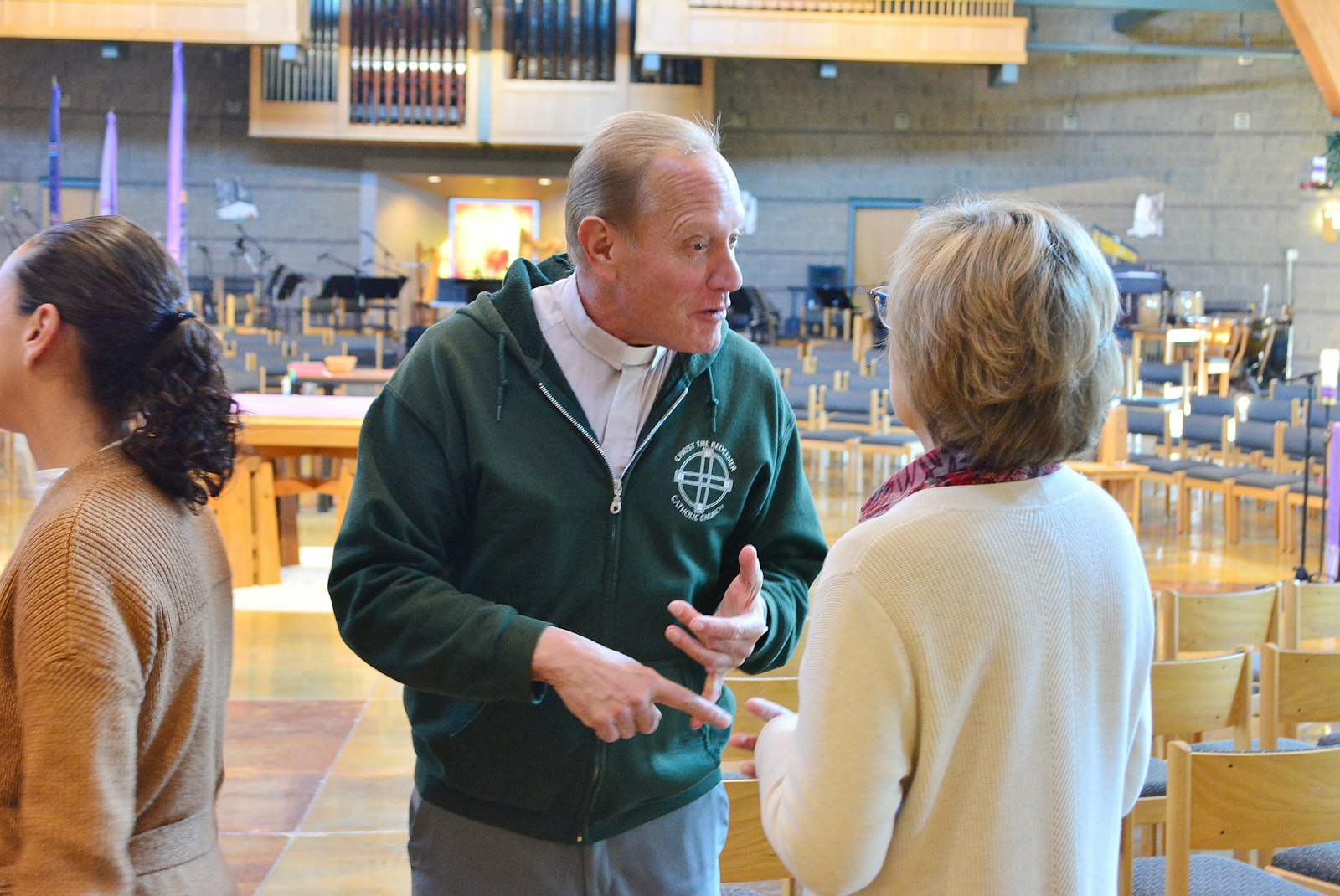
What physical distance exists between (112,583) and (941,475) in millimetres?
803

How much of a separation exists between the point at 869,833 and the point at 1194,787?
964 millimetres

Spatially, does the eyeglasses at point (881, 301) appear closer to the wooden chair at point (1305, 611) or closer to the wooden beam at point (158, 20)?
the wooden chair at point (1305, 611)

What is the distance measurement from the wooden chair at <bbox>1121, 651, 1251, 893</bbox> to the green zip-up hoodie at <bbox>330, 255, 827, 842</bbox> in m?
1.32

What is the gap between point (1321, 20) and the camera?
288 inches

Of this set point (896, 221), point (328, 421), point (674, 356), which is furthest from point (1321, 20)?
point (896, 221)

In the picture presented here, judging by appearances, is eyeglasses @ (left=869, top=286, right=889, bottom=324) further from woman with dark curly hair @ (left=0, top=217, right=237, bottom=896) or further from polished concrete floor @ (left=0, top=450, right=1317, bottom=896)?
polished concrete floor @ (left=0, top=450, right=1317, bottom=896)

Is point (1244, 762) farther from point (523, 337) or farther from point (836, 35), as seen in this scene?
point (836, 35)

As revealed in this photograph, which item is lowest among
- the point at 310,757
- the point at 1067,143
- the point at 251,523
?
the point at 310,757

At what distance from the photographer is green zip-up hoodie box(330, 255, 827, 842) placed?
1470 millimetres

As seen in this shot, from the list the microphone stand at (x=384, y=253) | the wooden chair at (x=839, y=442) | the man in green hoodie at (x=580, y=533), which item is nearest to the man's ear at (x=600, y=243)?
the man in green hoodie at (x=580, y=533)

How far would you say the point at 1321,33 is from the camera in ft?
24.0

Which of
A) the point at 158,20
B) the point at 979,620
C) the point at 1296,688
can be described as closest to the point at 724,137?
the point at 158,20

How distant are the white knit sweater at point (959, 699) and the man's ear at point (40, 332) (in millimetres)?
816

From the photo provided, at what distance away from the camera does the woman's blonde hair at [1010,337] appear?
1202 millimetres
